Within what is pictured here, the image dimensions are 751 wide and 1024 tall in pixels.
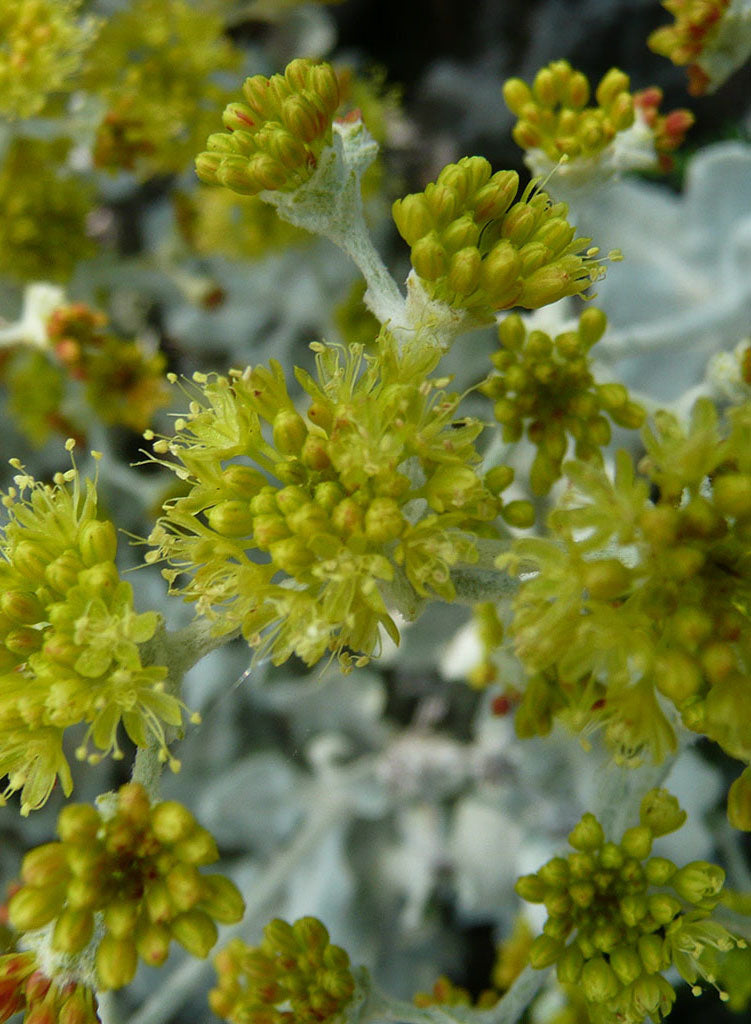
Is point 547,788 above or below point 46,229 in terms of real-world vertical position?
below

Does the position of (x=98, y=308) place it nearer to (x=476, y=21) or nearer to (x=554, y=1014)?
(x=476, y=21)

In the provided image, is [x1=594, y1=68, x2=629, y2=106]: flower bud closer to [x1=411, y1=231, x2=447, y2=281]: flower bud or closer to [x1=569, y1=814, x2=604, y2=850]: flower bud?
[x1=411, y1=231, x2=447, y2=281]: flower bud

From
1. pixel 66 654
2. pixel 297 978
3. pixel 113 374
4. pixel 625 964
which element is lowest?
pixel 297 978

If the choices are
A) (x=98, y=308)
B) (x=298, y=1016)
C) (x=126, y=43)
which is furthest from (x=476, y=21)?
(x=298, y=1016)

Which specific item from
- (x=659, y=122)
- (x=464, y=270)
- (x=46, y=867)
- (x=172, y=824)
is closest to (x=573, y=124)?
(x=659, y=122)

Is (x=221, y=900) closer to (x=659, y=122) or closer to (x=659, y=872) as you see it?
(x=659, y=872)

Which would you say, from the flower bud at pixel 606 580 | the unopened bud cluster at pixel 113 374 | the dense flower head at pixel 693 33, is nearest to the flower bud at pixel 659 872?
the flower bud at pixel 606 580

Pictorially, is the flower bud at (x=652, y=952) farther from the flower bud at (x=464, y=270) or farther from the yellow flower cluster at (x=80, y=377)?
the yellow flower cluster at (x=80, y=377)

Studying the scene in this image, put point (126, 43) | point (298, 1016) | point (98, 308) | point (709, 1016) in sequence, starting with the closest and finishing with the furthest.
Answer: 1. point (298, 1016)
2. point (709, 1016)
3. point (126, 43)
4. point (98, 308)
